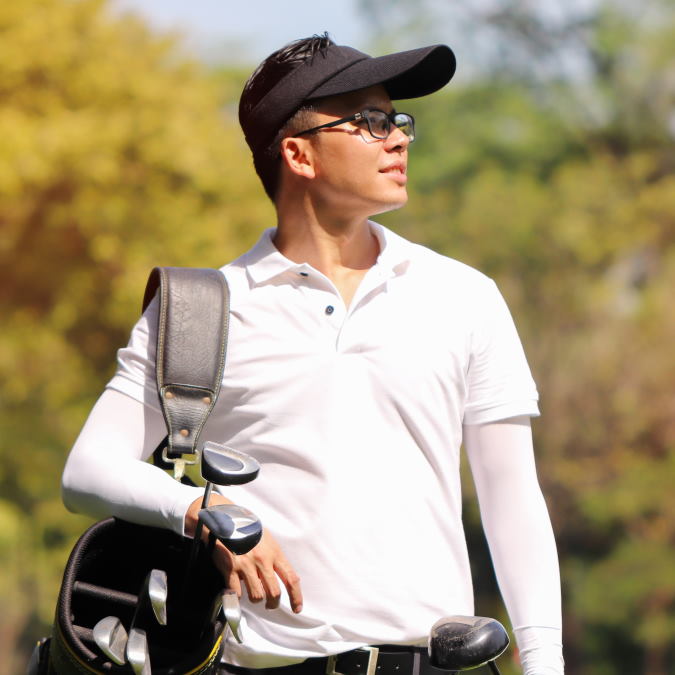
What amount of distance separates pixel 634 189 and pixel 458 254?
4.91 metres

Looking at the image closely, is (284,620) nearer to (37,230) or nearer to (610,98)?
(37,230)

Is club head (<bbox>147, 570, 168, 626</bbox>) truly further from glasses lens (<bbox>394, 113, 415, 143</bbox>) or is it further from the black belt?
glasses lens (<bbox>394, 113, 415, 143</bbox>)

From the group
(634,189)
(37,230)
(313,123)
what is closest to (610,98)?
(634,189)

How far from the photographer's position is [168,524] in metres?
2.87

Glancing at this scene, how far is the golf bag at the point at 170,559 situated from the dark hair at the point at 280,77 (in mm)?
433

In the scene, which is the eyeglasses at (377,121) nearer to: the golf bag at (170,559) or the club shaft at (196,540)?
the golf bag at (170,559)

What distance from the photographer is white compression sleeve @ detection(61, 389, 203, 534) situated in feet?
9.46

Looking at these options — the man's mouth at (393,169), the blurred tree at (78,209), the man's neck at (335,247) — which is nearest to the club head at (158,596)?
the man's neck at (335,247)

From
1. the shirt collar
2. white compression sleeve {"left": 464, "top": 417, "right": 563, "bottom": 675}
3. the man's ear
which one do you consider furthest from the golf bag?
white compression sleeve {"left": 464, "top": 417, "right": 563, "bottom": 675}

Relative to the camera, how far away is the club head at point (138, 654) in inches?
107

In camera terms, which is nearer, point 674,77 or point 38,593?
point 38,593

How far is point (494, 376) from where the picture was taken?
10.5 feet

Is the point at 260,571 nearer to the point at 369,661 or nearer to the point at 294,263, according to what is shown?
the point at 369,661

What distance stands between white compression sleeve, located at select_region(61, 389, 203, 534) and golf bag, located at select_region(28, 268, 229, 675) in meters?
0.06
